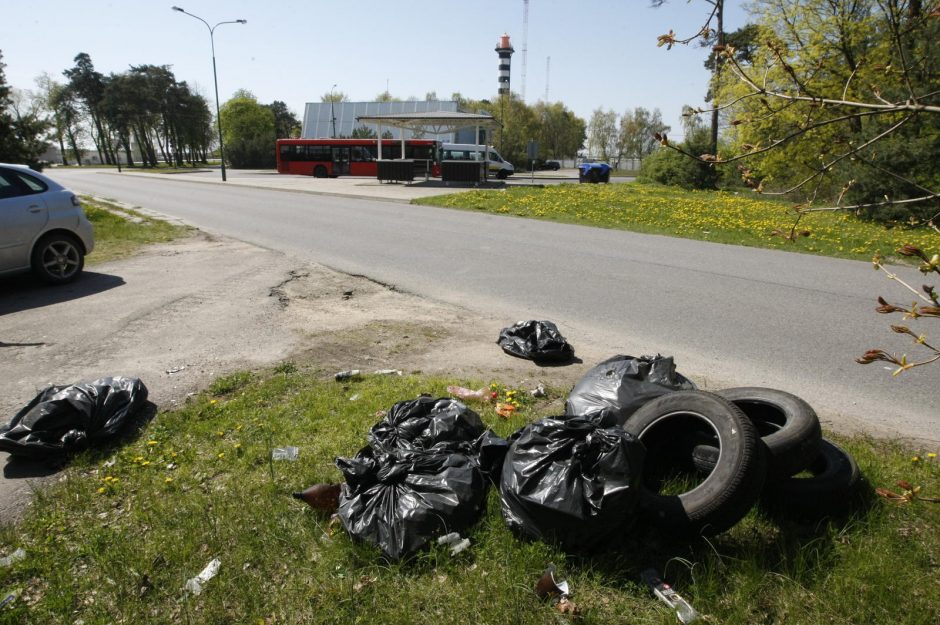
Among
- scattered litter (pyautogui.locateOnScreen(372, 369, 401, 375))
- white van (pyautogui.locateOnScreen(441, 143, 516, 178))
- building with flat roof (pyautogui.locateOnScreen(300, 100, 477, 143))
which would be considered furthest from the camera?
building with flat roof (pyautogui.locateOnScreen(300, 100, 477, 143))

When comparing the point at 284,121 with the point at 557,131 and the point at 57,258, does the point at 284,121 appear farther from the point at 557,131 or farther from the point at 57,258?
the point at 57,258

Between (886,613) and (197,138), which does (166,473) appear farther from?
(197,138)

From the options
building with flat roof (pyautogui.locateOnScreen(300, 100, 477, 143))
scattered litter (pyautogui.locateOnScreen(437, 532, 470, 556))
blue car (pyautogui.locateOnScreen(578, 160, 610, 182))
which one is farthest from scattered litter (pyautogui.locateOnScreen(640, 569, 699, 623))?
building with flat roof (pyautogui.locateOnScreen(300, 100, 477, 143))

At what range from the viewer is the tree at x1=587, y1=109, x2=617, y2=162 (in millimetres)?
84750

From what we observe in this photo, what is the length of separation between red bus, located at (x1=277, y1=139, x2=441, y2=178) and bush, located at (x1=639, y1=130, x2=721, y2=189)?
14.2 meters

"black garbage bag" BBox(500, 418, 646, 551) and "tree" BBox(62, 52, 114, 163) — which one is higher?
"tree" BBox(62, 52, 114, 163)

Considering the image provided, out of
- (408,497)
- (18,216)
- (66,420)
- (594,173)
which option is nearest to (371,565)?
(408,497)

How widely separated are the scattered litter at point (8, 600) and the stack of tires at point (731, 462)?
9.05ft

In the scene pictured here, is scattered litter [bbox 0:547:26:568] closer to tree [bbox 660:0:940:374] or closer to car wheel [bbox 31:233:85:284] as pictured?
tree [bbox 660:0:940:374]

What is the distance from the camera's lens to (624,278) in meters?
8.45

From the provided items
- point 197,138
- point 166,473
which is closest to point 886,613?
point 166,473

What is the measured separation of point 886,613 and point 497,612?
152cm

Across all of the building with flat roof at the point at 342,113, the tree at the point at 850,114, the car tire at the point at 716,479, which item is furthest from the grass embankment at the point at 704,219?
the building with flat roof at the point at 342,113

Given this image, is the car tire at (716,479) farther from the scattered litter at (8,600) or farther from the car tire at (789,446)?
the scattered litter at (8,600)
